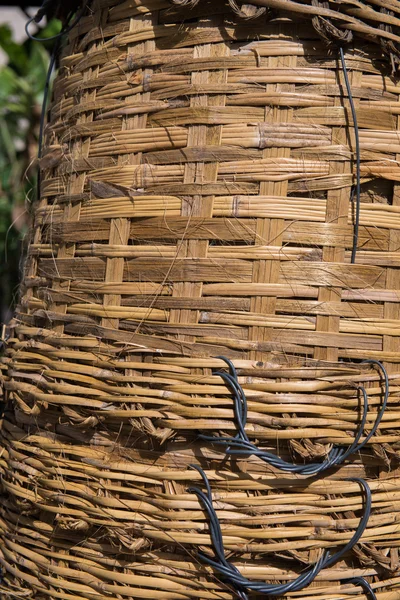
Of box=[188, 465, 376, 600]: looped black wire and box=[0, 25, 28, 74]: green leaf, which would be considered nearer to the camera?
box=[188, 465, 376, 600]: looped black wire

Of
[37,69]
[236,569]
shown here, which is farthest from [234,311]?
[37,69]

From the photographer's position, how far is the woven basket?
38.7 inches

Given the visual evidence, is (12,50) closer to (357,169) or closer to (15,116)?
(15,116)

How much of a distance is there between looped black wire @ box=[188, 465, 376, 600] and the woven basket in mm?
12

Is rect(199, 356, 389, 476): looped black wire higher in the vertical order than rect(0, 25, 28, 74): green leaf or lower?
lower

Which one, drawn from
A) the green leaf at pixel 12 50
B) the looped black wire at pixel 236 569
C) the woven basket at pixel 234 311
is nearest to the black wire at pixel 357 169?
the woven basket at pixel 234 311

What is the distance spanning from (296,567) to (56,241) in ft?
2.15

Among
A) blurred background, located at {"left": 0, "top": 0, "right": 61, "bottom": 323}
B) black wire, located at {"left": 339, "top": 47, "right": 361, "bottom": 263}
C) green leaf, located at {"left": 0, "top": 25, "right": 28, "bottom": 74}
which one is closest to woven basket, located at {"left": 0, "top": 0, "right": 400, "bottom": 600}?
black wire, located at {"left": 339, "top": 47, "right": 361, "bottom": 263}

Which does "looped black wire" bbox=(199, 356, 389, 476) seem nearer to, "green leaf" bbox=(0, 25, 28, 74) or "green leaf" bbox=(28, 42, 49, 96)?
"green leaf" bbox=(28, 42, 49, 96)

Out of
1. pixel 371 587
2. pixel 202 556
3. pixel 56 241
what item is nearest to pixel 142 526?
pixel 202 556

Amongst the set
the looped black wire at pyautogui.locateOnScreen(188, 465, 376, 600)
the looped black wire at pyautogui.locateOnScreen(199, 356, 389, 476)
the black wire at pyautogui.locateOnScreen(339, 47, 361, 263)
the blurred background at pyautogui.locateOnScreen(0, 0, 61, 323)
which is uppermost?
the blurred background at pyautogui.locateOnScreen(0, 0, 61, 323)

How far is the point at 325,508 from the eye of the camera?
99 cm

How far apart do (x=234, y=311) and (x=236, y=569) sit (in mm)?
370

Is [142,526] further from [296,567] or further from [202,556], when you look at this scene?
[296,567]
